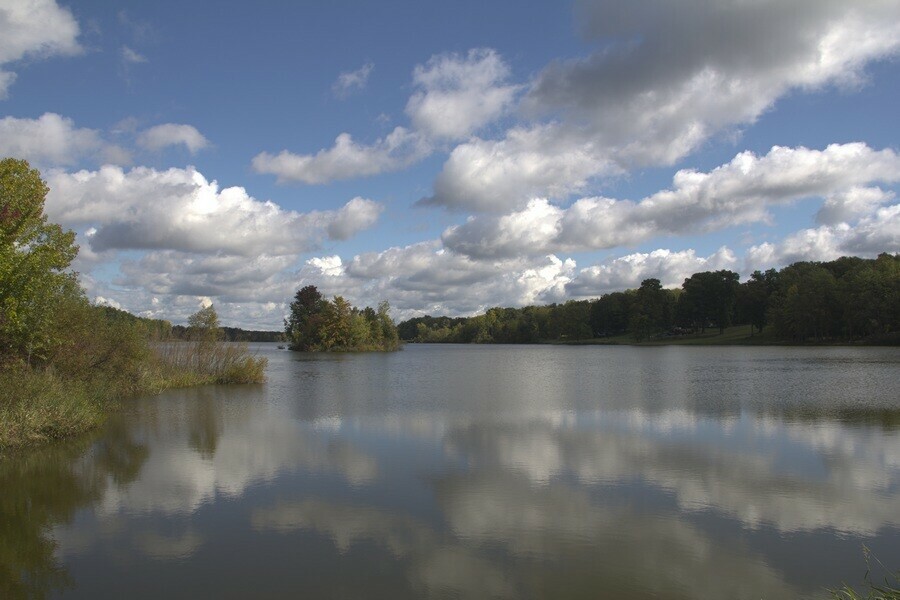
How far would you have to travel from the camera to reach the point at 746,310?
9656 cm

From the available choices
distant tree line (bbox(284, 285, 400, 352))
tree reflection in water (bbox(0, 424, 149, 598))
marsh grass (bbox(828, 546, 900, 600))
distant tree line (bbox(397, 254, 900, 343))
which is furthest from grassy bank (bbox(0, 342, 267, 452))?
distant tree line (bbox(397, 254, 900, 343))

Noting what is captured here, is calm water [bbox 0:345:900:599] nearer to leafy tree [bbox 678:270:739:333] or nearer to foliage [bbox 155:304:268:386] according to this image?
foliage [bbox 155:304:268:386]

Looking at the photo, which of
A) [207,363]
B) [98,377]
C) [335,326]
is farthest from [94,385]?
[335,326]

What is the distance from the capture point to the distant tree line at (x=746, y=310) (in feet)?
226

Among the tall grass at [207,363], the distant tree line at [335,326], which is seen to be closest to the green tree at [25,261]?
the tall grass at [207,363]

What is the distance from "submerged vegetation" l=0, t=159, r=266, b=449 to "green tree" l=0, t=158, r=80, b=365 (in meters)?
0.02

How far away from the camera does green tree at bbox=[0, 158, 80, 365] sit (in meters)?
13.3

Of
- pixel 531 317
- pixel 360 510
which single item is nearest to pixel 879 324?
pixel 360 510

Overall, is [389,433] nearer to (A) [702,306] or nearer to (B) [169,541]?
(B) [169,541]

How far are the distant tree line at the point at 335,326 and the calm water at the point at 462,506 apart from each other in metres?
67.9

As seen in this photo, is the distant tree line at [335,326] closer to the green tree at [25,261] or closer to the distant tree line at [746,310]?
the distant tree line at [746,310]

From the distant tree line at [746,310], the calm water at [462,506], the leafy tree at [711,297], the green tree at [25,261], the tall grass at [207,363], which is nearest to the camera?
the calm water at [462,506]

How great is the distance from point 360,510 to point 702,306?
101951mm

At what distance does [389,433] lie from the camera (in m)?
16.5
